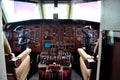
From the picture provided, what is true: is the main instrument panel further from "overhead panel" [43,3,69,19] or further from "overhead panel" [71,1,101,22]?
"overhead panel" [43,3,69,19]

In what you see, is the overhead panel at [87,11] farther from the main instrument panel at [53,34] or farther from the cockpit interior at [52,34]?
the main instrument panel at [53,34]

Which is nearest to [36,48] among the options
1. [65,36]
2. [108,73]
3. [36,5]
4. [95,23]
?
[65,36]

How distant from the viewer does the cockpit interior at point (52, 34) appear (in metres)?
5.62

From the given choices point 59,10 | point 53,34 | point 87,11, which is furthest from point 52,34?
point 87,11

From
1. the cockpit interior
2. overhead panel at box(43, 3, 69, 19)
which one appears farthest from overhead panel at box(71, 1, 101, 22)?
overhead panel at box(43, 3, 69, 19)

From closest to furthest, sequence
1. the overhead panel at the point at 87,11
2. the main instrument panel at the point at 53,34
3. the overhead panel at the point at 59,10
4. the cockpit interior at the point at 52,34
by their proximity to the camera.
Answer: the cockpit interior at the point at 52,34 → the overhead panel at the point at 87,11 → the main instrument panel at the point at 53,34 → the overhead panel at the point at 59,10

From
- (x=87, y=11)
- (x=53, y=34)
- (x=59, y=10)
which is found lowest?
(x=53, y=34)

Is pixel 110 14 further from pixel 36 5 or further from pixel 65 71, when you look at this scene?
pixel 36 5

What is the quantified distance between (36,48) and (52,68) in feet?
7.30

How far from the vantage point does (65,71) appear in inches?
210

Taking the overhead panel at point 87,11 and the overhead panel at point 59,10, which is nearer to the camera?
the overhead panel at point 87,11

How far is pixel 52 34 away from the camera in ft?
23.8

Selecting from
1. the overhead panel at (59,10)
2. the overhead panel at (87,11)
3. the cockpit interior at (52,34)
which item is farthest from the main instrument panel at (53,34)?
the overhead panel at (59,10)

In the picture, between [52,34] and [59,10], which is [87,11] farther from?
[52,34]
